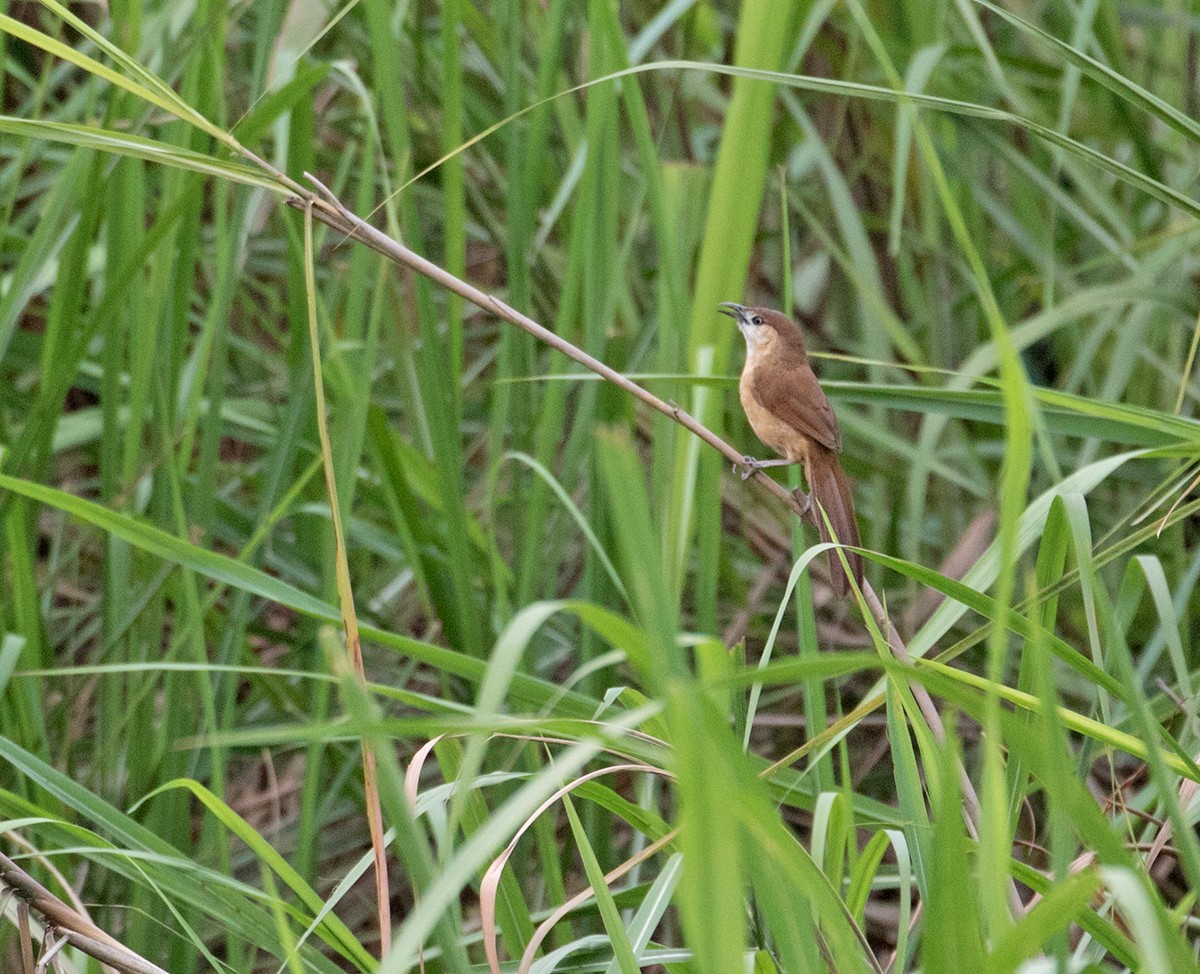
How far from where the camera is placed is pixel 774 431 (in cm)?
271

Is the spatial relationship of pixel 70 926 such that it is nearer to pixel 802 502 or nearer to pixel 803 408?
pixel 802 502

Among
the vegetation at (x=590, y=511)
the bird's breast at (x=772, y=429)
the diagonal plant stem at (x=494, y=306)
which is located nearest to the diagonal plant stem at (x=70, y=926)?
the vegetation at (x=590, y=511)

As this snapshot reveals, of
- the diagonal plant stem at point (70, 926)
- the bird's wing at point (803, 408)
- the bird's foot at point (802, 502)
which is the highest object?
the bird's foot at point (802, 502)

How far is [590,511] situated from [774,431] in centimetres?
45

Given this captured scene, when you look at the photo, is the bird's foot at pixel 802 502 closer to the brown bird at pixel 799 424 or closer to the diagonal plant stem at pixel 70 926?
the brown bird at pixel 799 424

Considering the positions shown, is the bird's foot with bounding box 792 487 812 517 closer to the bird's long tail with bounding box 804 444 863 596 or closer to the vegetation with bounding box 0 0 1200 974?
the vegetation with bounding box 0 0 1200 974

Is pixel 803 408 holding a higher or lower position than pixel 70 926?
higher

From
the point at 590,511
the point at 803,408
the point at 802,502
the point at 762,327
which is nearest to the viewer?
the point at 802,502

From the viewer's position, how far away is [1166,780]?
1.03 metres

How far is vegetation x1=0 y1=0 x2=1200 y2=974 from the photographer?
1079mm

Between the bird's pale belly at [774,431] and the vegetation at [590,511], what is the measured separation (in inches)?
6.2

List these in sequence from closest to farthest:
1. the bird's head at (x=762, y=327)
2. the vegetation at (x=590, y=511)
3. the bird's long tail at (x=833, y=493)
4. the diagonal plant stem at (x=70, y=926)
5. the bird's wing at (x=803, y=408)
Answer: the vegetation at (x=590, y=511) → the diagonal plant stem at (x=70, y=926) → the bird's long tail at (x=833, y=493) → the bird's wing at (x=803, y=408) → the bird's head at (x=762, y=327)

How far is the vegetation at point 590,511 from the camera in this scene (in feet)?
3.54

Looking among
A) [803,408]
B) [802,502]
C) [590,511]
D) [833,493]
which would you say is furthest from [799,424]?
[802,502]
